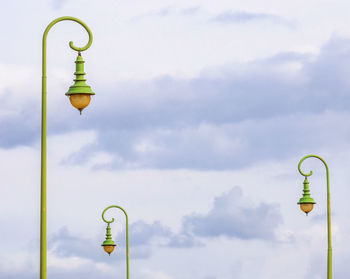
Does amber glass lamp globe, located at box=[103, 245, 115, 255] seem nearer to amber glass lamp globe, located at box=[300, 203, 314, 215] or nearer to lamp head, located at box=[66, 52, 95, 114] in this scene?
amber glass lamp globe, located at box=[300, 203, 314, 215]

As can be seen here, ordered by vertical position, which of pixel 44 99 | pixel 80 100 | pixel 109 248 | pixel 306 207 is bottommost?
pixel 44 99

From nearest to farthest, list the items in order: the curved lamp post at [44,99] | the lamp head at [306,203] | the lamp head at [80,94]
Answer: the curved lamp post at [44,99] < the lamp head at [80,94] < the lamp head at [306,203]

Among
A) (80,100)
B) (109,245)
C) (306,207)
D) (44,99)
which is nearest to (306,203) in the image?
(306,207)

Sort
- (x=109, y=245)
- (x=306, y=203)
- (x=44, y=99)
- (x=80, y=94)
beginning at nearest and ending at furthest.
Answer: (x=44, y=99)
(x=80, y=94)
(x=306, y=203)
(x=109, y=245)

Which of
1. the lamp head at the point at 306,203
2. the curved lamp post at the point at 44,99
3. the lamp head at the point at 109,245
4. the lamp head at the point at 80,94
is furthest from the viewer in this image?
the lamp head at the point at 109,245

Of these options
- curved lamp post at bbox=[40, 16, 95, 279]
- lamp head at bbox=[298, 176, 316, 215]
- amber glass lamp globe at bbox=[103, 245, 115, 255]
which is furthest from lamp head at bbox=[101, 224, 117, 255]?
curved lamp post at bbox=[40, 16, 95, 279]

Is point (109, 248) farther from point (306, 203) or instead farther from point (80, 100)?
point (80, 100)

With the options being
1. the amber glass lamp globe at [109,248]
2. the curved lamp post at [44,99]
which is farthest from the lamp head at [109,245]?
the curved lamp post at [44,99]

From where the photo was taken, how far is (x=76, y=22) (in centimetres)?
2495

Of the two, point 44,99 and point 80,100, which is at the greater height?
point 80,100

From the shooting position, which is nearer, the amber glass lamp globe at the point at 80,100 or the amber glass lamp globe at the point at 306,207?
the amber glass lamp globe at the point at 80,100

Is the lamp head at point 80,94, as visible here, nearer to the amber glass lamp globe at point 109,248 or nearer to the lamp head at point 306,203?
the lamp head at point 306,203

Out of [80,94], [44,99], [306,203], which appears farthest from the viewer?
[306,203]

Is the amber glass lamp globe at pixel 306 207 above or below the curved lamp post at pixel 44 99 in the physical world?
above
